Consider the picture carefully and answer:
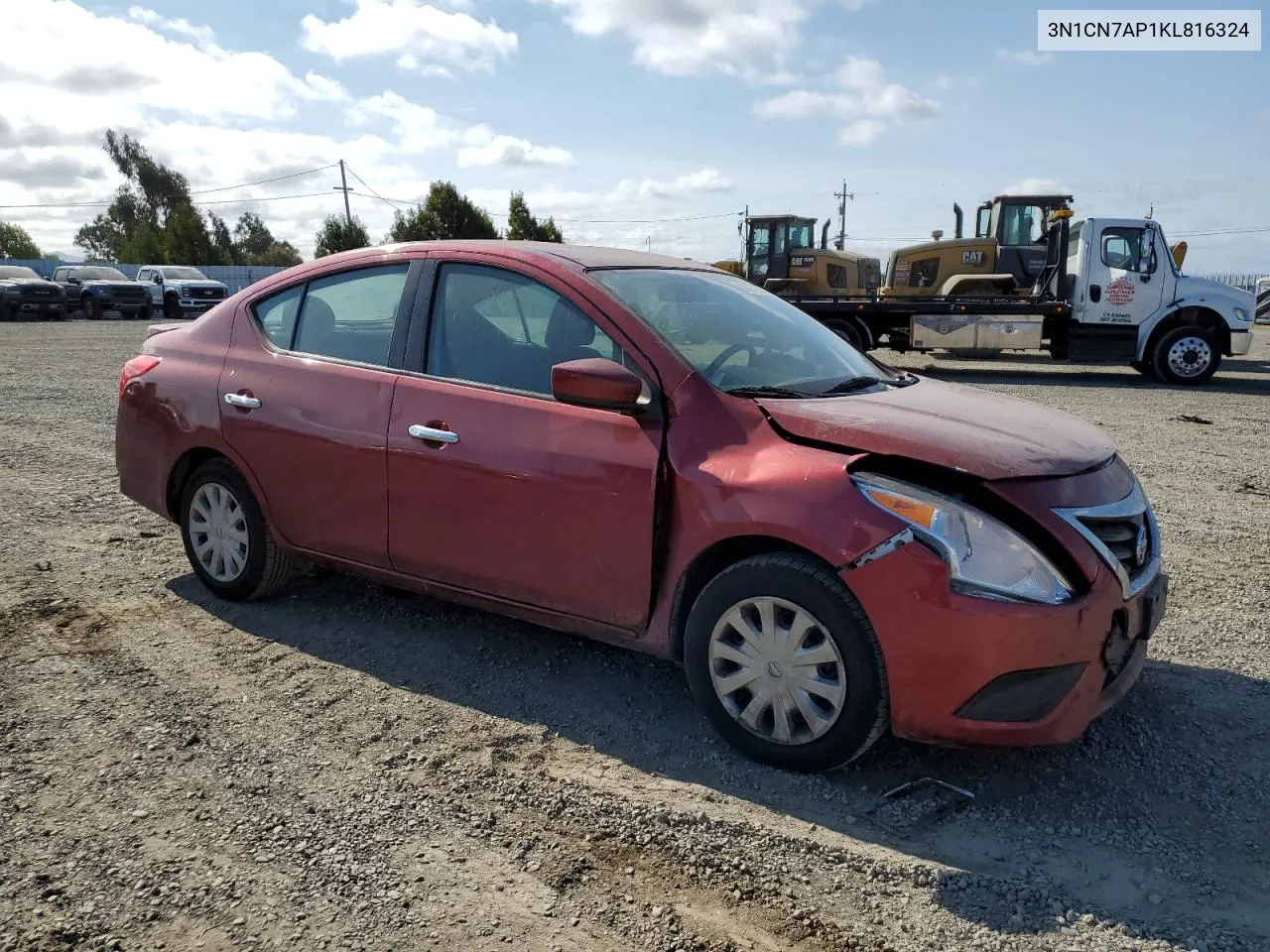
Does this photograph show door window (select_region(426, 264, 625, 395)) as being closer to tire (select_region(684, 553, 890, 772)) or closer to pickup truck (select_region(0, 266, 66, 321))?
tire (select_region(684, 553, 890, 772))

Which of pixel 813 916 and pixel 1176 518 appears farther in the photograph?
pixel 1176 518

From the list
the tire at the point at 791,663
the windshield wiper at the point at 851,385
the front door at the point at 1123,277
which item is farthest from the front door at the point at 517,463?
the front door at the point at 1123,277

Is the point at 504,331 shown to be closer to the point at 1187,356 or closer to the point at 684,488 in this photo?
the point at 684,488

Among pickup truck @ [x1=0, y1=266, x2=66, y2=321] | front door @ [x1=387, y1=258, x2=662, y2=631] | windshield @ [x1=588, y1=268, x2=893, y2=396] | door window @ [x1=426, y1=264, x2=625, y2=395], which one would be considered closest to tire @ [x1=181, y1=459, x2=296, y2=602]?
front door @ [x1=387, y1=258, x2=662, y2=631]

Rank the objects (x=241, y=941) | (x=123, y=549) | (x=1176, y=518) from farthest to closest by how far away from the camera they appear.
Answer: (x=1176, y=518)
(x=123, y=549)
(x=241, y=941)

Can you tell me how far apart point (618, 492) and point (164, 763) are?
172cm

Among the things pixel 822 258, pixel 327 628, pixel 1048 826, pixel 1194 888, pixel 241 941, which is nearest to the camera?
pixel 241 941

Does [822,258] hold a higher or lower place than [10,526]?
higher

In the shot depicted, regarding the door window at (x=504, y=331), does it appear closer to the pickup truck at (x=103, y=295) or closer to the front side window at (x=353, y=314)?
the front side window at (x=353, y=314)

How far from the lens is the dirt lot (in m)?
2.38

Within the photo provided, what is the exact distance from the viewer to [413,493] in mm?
3779

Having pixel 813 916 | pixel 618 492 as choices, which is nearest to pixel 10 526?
pixel 618 492

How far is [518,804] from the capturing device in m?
2.91

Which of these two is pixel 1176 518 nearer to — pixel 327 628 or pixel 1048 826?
pixel 1048 826
